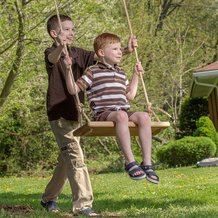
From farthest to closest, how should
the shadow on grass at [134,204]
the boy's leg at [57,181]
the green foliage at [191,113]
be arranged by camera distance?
1. the green foliage at [191,113]
2. the shadow on grass at [134,204]
3. the boy's leg at [57,181]

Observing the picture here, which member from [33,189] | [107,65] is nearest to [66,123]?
[107,65]

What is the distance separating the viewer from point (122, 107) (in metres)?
6.43

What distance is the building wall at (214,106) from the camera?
2055 centimetres

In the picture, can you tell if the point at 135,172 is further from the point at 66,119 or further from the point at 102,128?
the point at 66,119

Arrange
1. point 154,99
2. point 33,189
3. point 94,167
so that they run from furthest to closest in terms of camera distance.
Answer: point 154,99 → point 94,167 → point 33,189

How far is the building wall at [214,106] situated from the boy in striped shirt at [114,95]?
13.8 metres

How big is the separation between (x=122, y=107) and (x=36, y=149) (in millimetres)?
15920

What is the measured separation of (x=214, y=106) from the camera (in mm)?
21047

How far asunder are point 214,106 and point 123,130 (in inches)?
603

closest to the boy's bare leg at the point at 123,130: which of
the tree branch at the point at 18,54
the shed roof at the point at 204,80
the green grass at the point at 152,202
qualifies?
the green grass at the point at 152,202

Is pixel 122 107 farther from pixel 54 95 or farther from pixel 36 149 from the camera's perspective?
pixel 36 149

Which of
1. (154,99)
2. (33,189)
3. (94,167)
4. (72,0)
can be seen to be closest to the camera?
(33,189)

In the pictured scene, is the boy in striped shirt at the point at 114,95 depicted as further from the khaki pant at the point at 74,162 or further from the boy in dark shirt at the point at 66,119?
the khaki pant at the point at 74,162

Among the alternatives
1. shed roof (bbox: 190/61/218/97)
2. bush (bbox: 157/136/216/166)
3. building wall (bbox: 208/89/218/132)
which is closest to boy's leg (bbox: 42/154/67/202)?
shed roof (bbox: 190/61/218/97)
